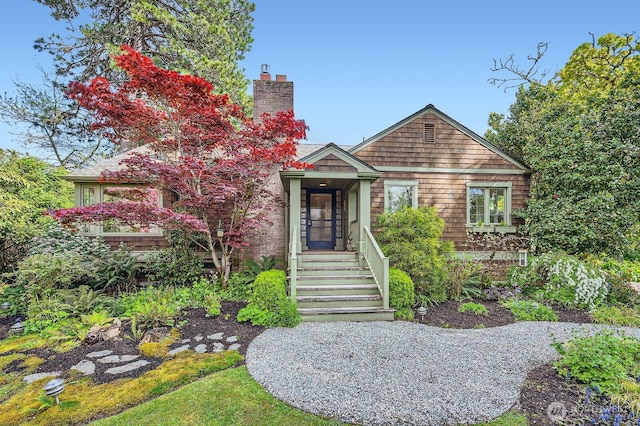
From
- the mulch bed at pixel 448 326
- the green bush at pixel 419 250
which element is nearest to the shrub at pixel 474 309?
the mulch bed at pixel 448 326

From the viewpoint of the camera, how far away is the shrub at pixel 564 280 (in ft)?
22.3

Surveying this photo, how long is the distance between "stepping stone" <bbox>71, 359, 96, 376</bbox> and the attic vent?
9619 mm

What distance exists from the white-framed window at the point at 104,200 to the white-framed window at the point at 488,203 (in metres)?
9.82

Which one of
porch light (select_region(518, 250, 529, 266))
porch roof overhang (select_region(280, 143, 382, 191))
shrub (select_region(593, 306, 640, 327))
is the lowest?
shrub (select_region(593, 306, 640, 327))

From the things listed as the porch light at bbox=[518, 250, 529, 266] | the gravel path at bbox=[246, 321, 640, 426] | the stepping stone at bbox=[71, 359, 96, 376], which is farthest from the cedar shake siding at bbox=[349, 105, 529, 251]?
the stepping stone at bbox=[71, 359, 96, 376]

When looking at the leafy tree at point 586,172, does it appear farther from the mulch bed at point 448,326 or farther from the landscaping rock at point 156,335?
the landscaping rock at point 156,335

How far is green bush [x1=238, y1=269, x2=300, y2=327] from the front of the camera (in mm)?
5379

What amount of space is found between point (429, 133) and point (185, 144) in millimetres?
7284

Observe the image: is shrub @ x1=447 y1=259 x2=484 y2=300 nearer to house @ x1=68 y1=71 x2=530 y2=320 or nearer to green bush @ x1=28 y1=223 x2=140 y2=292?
house @ x1=68 y1=71 x2=530 y2=320

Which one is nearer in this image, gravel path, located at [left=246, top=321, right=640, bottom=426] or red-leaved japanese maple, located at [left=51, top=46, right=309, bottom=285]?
gravel path, located at [left=246, top=321, right=640, bottom=426]

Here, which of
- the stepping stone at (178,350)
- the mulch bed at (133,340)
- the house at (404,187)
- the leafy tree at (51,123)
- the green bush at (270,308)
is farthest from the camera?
the leafy tree at (51,123)

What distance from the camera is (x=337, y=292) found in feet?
20.6

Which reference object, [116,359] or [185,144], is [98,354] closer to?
[116,359]

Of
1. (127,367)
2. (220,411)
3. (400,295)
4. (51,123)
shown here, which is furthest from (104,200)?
(51,123)
